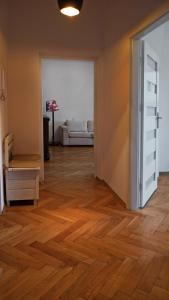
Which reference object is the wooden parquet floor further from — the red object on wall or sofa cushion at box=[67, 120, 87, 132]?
the red object on wall

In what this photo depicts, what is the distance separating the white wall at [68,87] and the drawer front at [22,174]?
5831mm

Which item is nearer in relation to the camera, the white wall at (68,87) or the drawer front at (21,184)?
the drawer front at (21,184)

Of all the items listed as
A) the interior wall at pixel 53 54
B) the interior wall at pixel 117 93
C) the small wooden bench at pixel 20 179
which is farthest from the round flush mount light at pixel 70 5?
the small wooden bench at pixel 20 179

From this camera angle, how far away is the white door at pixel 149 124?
290 centimetres

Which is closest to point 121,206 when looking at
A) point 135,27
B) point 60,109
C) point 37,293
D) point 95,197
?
point 95,197

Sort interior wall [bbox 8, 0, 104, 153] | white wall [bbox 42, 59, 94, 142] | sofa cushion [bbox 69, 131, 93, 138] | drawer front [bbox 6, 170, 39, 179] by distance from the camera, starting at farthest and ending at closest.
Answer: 1. white wall [bbox 42, 59, 94, 142]
2. sofa cushion [bbox 69, 131, 93, 138]
3. interior wall [bbox 8, 0, 104, 153]
4. drawer front [bbox 6, 170, 39, 179]

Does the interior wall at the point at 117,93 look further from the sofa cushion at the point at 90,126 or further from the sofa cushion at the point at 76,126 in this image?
the sofa cushion at the point at 90,126

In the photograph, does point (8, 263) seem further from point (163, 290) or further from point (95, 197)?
point (95, 197)

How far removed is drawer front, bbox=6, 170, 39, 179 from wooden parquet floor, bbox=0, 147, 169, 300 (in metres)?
0.35

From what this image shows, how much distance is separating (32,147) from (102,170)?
3.77 feet

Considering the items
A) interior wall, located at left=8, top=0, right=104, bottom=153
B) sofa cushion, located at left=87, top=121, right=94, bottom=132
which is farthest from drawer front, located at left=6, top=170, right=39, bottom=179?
sofa cushion, located at left=87, top=121, right=94, bottom=132

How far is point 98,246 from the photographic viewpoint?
7.11 ft

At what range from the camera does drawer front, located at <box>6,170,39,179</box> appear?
9.86 feet

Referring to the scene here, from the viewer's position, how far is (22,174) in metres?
3.03
